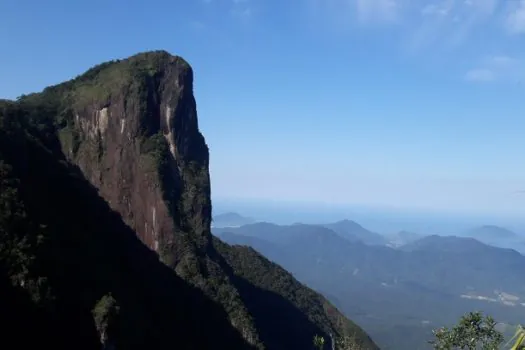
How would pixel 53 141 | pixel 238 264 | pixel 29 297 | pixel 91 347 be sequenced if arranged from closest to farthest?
pixel 29 297 < pixel 91 347 < pixel 53 141 < pixel 238 264

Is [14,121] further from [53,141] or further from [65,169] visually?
[53,141]

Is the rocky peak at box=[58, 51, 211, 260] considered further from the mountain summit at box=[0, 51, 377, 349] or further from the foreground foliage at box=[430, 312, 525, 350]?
the foreground foliage at box=[430, 312, 525, 350]

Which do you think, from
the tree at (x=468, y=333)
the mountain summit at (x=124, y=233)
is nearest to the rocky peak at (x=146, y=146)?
the mountain summit at (x=124, y=233)

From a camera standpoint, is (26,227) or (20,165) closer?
(26,227)

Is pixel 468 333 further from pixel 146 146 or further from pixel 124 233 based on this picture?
pixel 146 146

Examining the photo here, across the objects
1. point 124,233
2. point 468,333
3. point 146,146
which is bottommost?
point 468,333

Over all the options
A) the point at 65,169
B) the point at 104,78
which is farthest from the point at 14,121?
the point at 104,78

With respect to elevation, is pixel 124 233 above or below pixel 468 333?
above

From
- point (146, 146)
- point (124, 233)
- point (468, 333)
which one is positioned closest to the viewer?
point (468, 333)

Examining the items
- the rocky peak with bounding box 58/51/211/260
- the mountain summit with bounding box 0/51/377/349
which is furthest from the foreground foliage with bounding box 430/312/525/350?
the rocky peak with bounding box 58/51/211/260

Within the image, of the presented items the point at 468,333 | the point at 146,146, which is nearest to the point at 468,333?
the point at 468,333
